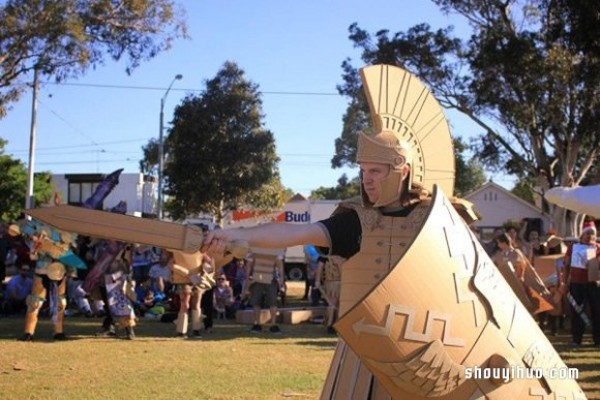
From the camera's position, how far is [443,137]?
3.81 metres

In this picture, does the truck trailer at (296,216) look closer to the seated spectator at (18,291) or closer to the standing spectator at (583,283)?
the seated spectator at (18,291)

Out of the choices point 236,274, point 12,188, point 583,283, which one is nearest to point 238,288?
point 236,274

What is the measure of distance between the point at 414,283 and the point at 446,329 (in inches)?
9.4

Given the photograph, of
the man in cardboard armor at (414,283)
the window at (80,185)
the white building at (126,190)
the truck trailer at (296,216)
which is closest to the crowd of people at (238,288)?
the man in cardboard armor at (414,283)

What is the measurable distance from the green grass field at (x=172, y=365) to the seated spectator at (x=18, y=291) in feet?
6.05

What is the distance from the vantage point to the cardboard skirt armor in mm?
2471

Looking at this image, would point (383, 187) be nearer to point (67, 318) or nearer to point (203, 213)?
point (67, 318)

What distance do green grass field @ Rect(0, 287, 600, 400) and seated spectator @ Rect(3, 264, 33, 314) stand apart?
6.05 ft

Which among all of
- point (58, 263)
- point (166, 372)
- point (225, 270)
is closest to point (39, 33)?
point (225, 270)

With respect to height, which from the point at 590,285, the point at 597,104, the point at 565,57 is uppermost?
the point at 565,57

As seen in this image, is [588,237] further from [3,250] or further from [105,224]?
[3,250]

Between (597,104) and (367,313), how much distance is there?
19353 mm

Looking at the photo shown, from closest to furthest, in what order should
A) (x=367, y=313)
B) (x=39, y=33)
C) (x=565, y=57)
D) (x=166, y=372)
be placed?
1. (x=367, y=313)
2. (x=166, y=372)
3. (x=39, y=33)
4. (x=565, y=57)

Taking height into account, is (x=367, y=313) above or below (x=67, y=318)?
above
